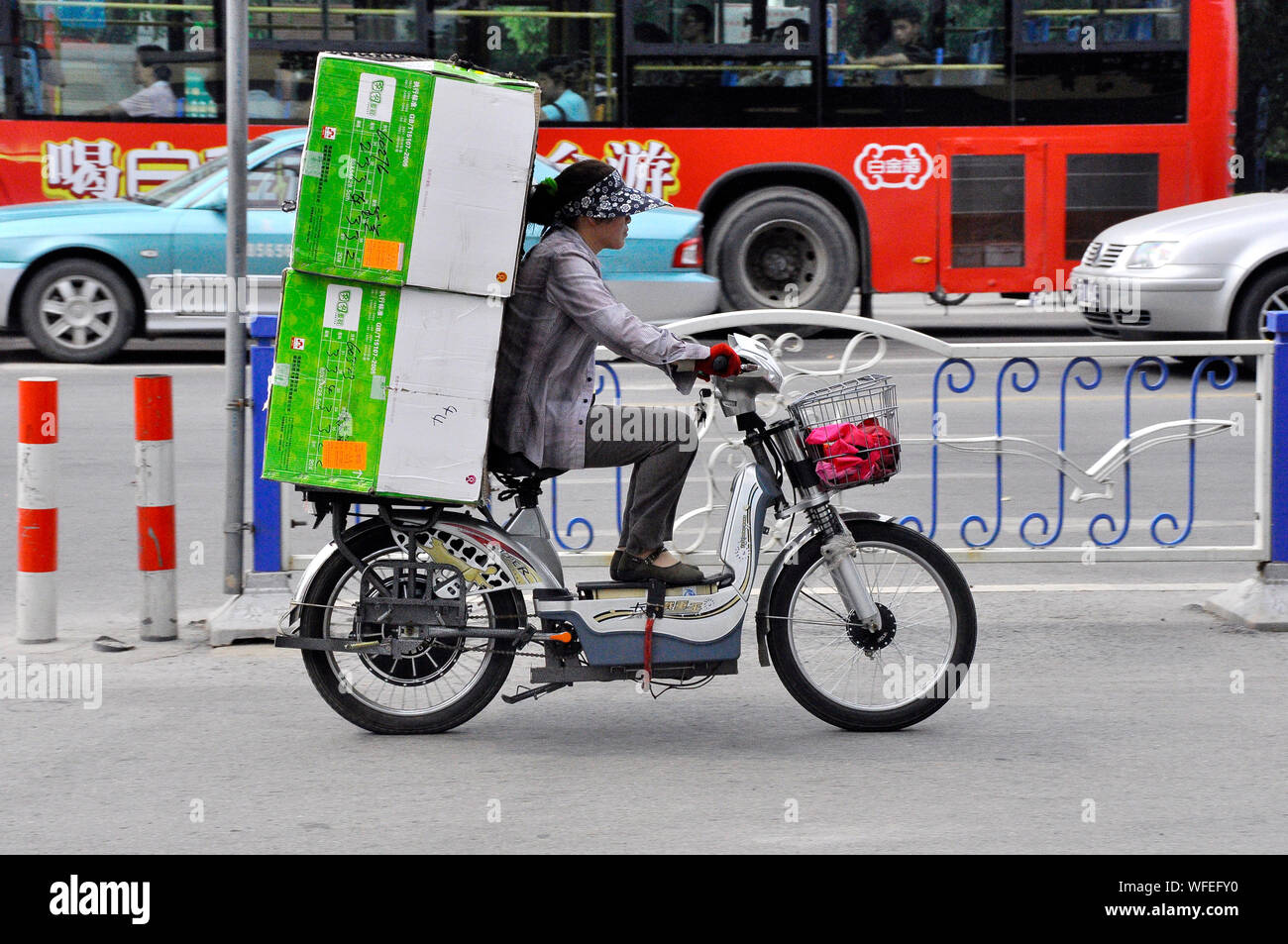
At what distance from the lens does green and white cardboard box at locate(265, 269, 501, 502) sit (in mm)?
4633

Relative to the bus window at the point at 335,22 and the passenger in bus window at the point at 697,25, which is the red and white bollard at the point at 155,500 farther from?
the passenger in bus window at the point at 697,25

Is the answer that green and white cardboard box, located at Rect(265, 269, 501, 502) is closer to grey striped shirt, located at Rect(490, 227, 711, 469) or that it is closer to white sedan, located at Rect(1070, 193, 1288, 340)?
grey striped shirt, located at Rect(490, 227, 711, 469)

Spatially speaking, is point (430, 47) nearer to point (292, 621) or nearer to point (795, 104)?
point (795, 104)

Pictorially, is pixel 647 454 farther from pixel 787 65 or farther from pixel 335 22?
pixel 787 65

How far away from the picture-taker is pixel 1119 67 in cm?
1438

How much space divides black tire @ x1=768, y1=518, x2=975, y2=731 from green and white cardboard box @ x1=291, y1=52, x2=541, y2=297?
1.23 metres

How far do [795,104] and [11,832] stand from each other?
11.4m

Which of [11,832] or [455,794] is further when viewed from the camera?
[455,794]

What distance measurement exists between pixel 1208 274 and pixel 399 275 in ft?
28.7

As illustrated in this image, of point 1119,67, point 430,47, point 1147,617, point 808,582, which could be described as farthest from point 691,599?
point 1119,67

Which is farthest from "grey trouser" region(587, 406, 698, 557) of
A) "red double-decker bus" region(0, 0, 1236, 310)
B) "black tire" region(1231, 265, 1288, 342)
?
"red double-decker bus" region(0, 0, 1236, 310)

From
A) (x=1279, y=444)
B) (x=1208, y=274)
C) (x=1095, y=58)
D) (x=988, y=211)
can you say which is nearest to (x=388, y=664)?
(x=1279, y=444)

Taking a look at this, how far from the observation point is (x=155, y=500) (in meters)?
5.95

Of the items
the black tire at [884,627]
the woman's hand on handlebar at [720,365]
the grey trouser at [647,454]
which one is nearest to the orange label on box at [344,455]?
the grey trouser at [647,454]
